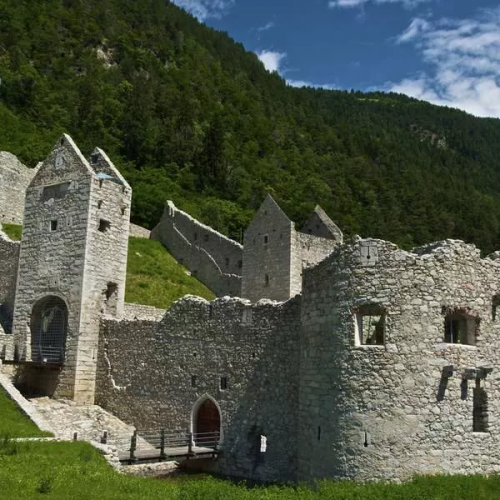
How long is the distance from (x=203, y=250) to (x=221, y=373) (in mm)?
22585

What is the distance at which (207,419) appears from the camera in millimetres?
22641

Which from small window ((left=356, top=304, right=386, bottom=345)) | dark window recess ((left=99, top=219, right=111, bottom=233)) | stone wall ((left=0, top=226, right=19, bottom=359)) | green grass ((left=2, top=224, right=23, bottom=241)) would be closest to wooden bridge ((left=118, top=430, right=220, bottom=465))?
small window ((left=356, top=304, right=386, bottom=345))

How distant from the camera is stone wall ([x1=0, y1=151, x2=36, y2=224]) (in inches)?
1468

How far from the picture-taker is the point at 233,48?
130m

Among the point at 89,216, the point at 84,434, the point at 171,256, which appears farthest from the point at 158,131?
the point at 84,434

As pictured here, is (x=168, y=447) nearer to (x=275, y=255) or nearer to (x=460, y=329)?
(x=460, y=329)

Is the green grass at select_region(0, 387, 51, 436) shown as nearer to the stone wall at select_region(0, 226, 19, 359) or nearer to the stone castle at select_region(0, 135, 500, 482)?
the stone castle at select_region(0, 135, 500, 482)

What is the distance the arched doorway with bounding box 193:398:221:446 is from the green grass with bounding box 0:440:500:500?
5993 mm

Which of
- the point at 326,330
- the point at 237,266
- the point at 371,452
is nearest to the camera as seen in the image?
the point at 371,452

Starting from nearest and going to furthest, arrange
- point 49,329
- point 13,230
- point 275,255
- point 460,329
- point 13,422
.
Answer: point 460,329
point 13,422
point 49,329
point 13,230
point 275,255

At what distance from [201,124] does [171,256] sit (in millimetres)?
38493

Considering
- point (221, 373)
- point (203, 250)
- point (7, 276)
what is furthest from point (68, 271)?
point (203, 250)

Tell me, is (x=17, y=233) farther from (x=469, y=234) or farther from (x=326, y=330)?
(x=469, y=234)

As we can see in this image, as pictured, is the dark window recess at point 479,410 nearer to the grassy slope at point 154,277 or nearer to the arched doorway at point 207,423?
the arched doorway at point 207,423
